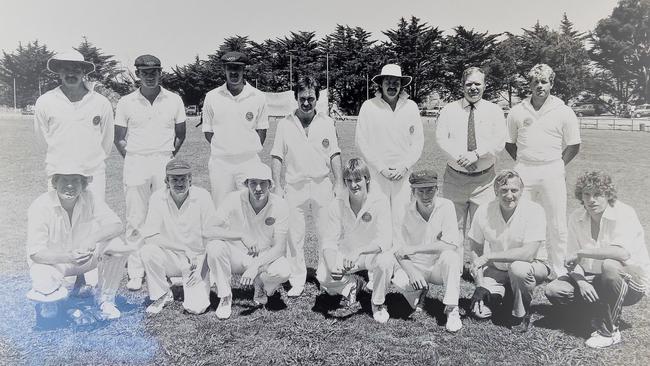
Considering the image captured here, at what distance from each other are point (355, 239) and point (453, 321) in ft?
3.80

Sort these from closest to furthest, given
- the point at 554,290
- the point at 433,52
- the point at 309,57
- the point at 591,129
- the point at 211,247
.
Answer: the point at 554,290 → the point at 211,247 → the point at 433,52 → the point at 309,57 → the point at 591,129

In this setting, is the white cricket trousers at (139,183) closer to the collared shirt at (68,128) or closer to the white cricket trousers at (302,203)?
the collared shirt at (68,128)

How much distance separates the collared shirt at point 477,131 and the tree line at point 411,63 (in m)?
8.08

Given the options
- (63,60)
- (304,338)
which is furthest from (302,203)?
(63,60)

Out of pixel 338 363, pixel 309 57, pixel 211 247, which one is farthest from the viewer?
pixel 309 57

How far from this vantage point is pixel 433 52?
21547mm

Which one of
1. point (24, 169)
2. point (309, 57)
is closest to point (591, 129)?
point (309, 57)

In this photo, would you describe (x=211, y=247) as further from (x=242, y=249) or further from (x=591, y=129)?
(x=591, y=129)

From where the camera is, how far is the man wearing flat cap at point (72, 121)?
16.9ft

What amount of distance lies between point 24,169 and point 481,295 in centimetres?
1369

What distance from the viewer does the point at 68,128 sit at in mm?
5203

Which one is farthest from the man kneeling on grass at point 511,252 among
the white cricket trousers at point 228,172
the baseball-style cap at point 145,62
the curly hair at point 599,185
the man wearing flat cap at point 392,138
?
the baseball-style cap at point 145,62

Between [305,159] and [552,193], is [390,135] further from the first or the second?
[552,193]

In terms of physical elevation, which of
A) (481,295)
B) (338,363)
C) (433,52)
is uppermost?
(433,52)
